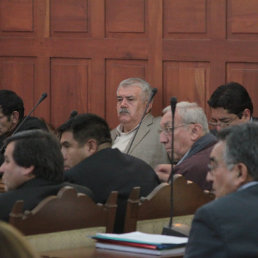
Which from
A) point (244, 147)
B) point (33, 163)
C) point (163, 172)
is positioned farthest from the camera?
point (163, 172)

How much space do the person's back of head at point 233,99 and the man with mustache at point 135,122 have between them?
0.60 m

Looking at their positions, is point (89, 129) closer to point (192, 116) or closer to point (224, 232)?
point (192, 116)

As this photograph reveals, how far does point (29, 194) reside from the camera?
2932 millimetres

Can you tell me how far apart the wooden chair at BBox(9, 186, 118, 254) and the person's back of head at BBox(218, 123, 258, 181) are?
2.37 ft

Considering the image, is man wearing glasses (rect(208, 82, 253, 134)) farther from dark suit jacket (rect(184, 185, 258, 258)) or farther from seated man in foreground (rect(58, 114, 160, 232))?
dark suit jacket (rect(184, 185, 258, 258))

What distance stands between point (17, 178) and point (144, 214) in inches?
20.1

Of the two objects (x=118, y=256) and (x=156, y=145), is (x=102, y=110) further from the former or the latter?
(x=118, y=256)

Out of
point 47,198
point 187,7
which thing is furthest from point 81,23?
point 47,198

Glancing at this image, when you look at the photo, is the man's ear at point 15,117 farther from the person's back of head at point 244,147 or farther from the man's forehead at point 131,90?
the person's back of head at point 244,147

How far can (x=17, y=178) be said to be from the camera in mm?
3115

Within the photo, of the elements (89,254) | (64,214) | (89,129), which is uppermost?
(89,129)

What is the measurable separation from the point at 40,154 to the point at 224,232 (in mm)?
1134

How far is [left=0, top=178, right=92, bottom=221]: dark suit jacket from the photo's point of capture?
113 inches

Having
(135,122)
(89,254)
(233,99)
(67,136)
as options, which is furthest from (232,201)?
(135,122)
